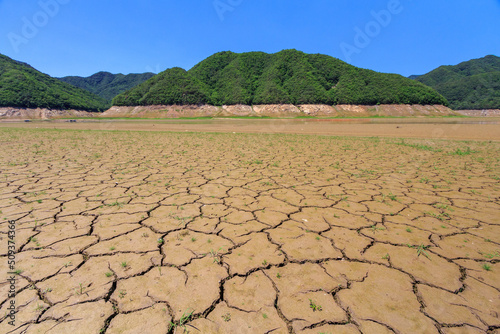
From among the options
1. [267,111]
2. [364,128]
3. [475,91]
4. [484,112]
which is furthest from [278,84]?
[475,91]

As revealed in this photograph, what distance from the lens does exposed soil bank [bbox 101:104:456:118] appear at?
55.7 m

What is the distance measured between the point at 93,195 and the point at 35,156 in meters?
4.51

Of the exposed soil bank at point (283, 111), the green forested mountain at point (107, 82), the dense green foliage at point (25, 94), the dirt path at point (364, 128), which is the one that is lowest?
the dirt path at point (364, 128)

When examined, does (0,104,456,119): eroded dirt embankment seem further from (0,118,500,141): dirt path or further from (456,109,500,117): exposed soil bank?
(0,118,500,141): dirt path

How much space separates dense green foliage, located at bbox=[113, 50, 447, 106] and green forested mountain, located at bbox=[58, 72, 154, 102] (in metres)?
94.2

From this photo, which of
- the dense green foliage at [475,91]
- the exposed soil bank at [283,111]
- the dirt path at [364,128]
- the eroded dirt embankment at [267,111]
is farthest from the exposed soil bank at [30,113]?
the dense green foliage at [475,91]

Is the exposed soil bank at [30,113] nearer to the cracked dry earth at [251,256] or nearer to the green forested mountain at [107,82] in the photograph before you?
the cracked dry earth at [251,256]

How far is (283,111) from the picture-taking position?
58.4m

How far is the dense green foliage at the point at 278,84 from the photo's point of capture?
60.4 m

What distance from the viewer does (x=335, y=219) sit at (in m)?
2.55

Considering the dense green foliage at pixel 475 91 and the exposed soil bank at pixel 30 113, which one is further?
the dense green foliage at pixel 475 91

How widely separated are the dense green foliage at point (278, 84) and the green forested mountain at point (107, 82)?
94226 millimetres

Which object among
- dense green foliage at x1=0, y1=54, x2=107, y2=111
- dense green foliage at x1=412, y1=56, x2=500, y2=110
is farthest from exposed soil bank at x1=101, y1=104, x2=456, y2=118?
dense green foliage at x1=412, y1=56, x2=500, y2=110

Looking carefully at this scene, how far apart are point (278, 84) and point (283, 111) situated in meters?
20.7
